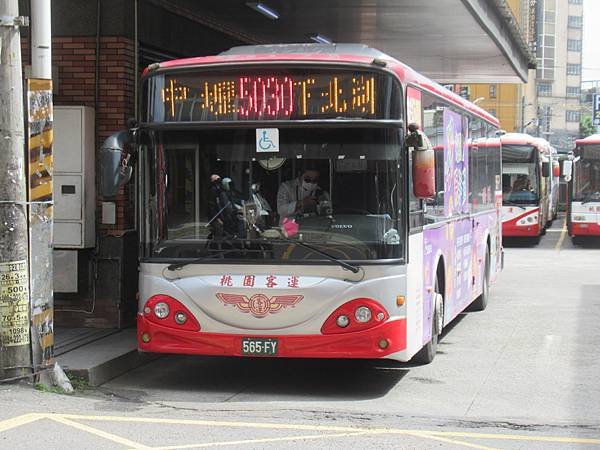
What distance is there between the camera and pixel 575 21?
154 meters

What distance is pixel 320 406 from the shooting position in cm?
843

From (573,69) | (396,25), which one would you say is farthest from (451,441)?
(573,69)

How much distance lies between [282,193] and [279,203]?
10cm

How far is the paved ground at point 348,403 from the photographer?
281 inches

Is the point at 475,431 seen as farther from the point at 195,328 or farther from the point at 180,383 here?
the point at 180,383

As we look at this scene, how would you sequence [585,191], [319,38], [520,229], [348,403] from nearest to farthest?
[348,403] → [319,38] → [585,191] → [520,229]

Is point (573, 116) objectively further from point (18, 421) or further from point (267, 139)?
point (18, 421)

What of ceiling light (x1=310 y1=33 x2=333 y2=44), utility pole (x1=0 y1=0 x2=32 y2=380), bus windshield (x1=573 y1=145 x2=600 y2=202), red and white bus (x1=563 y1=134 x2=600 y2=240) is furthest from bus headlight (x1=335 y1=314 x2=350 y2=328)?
bus windshield (x1=573 y1=145 x2=600 y2=202)

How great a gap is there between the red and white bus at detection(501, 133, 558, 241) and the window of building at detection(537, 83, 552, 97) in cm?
12320

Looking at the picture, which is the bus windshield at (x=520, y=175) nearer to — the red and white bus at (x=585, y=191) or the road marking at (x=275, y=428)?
the red and white bus at (x=585, y=191)

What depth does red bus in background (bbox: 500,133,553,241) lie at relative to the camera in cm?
2903

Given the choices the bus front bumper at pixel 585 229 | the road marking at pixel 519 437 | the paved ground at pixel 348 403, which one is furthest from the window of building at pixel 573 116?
the road marking at pixel 519 437

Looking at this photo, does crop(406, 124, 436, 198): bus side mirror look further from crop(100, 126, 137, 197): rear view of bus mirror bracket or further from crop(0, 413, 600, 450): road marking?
crop(100, 126, 137, 197): rear view of bus mirror bracket

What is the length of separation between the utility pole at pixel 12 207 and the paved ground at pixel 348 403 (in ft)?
1.32
